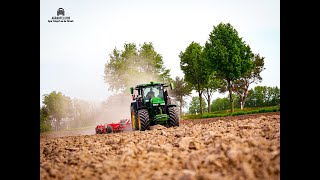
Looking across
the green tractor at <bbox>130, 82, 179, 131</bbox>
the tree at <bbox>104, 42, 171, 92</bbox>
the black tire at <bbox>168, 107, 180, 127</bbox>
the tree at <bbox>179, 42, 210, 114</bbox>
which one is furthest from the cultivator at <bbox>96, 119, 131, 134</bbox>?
the tree at <bbox>179, 42, 210, 114</bbox>

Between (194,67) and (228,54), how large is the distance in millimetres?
4879

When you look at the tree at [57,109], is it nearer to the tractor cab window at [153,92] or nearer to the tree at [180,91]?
the tree at [180,91]

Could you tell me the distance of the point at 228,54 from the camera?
21.1 m

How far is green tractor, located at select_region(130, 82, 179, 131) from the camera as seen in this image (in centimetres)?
1086

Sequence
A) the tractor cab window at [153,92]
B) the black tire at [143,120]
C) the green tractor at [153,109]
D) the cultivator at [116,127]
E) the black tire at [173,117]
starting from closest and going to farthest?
the black tire at [143,120] < the green tractor at [153,109] < the black tire at [173,117] < the tractor cab window at [153,92] < the cultivator at [116,127]

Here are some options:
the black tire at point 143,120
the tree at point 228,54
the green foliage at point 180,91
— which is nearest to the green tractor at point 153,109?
the black tire at point 143,120

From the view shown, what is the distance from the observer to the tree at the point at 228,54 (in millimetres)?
20891

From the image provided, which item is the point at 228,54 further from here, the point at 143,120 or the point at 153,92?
the point at 143,120

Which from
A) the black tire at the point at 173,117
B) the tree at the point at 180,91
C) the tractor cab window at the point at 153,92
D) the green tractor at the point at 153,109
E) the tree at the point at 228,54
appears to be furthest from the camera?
the tree at the point at 180,91

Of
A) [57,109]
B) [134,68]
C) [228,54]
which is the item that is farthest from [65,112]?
[228,54]

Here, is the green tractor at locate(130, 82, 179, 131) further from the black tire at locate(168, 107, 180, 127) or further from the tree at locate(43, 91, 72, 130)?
the tree at locate(43, 91, 72, 130)

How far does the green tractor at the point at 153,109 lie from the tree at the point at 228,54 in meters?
9.49

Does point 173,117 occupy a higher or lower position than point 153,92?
lower
